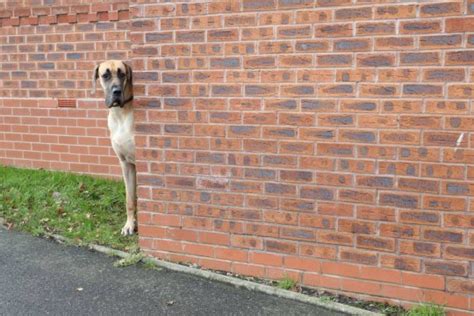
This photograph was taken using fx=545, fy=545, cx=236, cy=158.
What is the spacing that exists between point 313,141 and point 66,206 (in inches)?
115

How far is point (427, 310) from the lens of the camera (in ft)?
11.0

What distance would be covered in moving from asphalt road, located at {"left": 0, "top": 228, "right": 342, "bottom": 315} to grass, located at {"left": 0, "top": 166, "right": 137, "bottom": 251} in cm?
38

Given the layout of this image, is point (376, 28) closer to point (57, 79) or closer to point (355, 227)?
point (355, 227)

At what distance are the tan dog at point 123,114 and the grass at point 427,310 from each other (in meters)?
2.58

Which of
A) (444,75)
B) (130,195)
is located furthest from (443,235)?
(130,195)

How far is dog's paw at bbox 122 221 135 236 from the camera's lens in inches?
194

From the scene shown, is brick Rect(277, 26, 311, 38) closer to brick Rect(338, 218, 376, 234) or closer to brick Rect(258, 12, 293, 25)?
brick Rect(258, 12, 293, 25)

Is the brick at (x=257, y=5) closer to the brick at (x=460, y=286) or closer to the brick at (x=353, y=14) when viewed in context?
the brick at (x=353, y=14)

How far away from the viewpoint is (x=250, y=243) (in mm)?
3973

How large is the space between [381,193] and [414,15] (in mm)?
1108

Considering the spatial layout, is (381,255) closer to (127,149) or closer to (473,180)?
(473,180)

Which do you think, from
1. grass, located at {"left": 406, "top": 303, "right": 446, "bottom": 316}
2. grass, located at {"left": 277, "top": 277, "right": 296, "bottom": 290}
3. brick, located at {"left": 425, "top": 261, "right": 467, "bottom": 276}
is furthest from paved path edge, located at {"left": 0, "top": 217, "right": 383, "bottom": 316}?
brick, located at {"left": 425, "top": 261, "right": 467, "bottom": 276}

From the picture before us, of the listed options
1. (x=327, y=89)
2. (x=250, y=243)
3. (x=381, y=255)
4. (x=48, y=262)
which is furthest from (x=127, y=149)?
(x=381, y=255)

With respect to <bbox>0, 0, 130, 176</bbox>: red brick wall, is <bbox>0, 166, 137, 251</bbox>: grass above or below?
below
